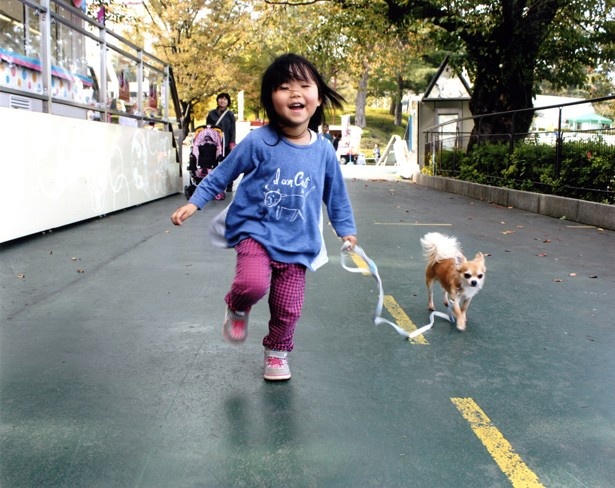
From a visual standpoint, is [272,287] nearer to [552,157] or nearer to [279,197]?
[279,197]

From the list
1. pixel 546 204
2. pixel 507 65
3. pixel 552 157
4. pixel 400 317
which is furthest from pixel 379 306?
pixel 507 65

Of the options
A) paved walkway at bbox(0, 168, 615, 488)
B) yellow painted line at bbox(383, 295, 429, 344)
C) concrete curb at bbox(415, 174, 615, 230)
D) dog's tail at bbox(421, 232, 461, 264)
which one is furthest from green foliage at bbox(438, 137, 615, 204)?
dog's tail at bbox(421, 232, 461, 264)

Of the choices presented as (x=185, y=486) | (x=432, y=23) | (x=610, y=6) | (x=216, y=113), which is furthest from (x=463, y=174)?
(x=185, y=486)

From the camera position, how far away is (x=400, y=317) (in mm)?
5133

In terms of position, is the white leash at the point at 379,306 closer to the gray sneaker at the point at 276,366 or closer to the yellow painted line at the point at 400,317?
the yellow painted line at the point at 400,317

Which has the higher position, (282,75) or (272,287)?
(282,75)

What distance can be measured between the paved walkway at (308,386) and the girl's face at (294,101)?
142cm

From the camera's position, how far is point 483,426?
319 cm

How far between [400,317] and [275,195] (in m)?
1.99

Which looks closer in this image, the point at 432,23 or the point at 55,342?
the point at 55,342

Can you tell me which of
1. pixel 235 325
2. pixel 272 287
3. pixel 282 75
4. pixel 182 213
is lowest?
pixel 235 325

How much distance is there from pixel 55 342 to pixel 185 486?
2.18m

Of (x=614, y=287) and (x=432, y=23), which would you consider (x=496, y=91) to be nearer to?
(x=432, y=23)

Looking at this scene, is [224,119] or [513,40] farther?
[513,40]
